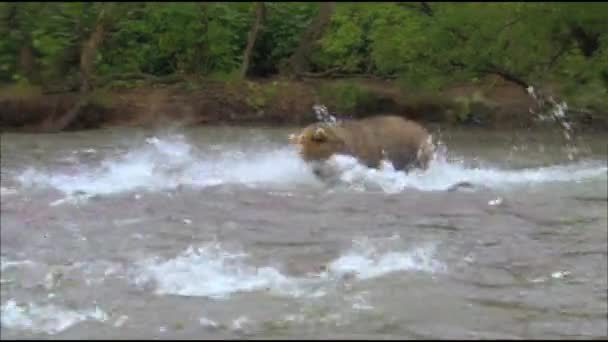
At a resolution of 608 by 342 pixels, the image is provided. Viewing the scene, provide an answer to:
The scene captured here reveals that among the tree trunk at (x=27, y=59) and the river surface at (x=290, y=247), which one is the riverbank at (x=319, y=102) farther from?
the tree trunk at (x=27, y=59)

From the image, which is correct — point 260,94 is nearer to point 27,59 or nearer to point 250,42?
point 250,42

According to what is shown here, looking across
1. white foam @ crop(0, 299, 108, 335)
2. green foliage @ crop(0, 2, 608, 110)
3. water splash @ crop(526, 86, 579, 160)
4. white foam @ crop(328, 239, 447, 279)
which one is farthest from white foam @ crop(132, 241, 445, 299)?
water splash @ crop(526, 86, 579, 160)

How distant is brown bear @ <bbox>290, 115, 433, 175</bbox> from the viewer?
39.5 feet

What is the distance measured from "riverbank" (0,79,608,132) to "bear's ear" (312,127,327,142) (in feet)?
17.8

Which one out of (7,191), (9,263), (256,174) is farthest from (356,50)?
(9,263)

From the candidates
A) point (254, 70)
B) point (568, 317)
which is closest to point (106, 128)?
point (254, 70)

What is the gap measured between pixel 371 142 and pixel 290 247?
12.7 feet

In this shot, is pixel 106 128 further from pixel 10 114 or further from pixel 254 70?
pixel 254 70

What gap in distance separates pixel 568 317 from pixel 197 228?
3.62m

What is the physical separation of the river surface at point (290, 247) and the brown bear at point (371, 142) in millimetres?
182

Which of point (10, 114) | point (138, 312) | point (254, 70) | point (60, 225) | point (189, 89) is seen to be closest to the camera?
point (138, 312)

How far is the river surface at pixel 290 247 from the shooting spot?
6.89m

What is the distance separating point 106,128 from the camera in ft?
52.8

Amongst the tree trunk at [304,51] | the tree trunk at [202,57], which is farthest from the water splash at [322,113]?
the tree trunk at [202,57]
